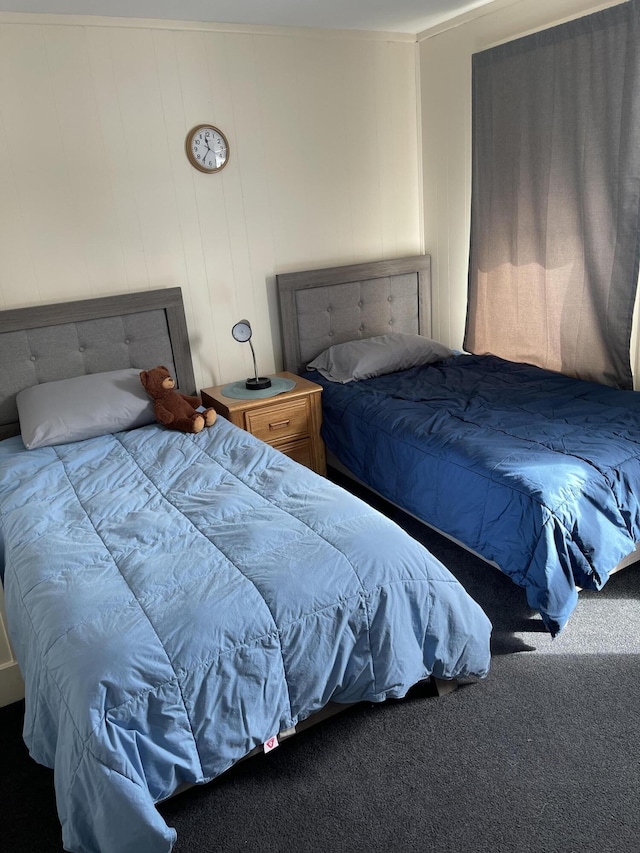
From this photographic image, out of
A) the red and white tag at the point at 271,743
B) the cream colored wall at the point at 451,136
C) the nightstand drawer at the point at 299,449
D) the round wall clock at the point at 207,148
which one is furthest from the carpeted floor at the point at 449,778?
the round wall clock at the point at 207,148

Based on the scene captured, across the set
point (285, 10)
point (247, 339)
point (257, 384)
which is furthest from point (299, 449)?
point (285, 10)

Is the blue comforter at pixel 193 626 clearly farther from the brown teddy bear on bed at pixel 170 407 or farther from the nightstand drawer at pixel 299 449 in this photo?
the nightstand drawer at pixel 299 449

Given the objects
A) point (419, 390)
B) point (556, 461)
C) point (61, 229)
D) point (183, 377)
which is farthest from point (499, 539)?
point (61, 229)

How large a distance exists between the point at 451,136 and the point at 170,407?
7.31ft

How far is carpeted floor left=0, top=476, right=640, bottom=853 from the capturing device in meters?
1.61

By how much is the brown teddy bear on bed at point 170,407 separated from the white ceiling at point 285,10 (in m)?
1.55

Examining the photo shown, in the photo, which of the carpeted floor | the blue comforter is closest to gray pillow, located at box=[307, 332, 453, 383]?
the blue comforter

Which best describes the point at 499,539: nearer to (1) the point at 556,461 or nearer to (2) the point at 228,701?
(1) the point at 556,461

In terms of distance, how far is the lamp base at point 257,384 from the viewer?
3312mm

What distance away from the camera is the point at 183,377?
11.1 ft

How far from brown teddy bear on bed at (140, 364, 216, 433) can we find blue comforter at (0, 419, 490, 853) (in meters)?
0.61

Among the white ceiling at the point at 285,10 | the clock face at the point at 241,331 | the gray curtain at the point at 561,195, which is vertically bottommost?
the clock face at the point at 241,331

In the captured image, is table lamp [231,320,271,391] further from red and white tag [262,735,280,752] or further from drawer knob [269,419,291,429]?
red and white tag [262,735,280,752]

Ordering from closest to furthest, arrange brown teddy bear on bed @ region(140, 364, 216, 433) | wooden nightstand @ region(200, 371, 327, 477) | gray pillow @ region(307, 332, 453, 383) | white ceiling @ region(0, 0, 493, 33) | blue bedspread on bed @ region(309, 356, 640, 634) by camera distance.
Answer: blue bedspread on bed @ region(309, 356, 640, 634) < white ceiling @ region(0, 0, 493, 33) < brown teddy bear on bed @ region(140, 364, 216, 433) < wooden nightstand @ region(200, 371, 327, 477) < gray pillow @ region(307, 332, 453, 383)
